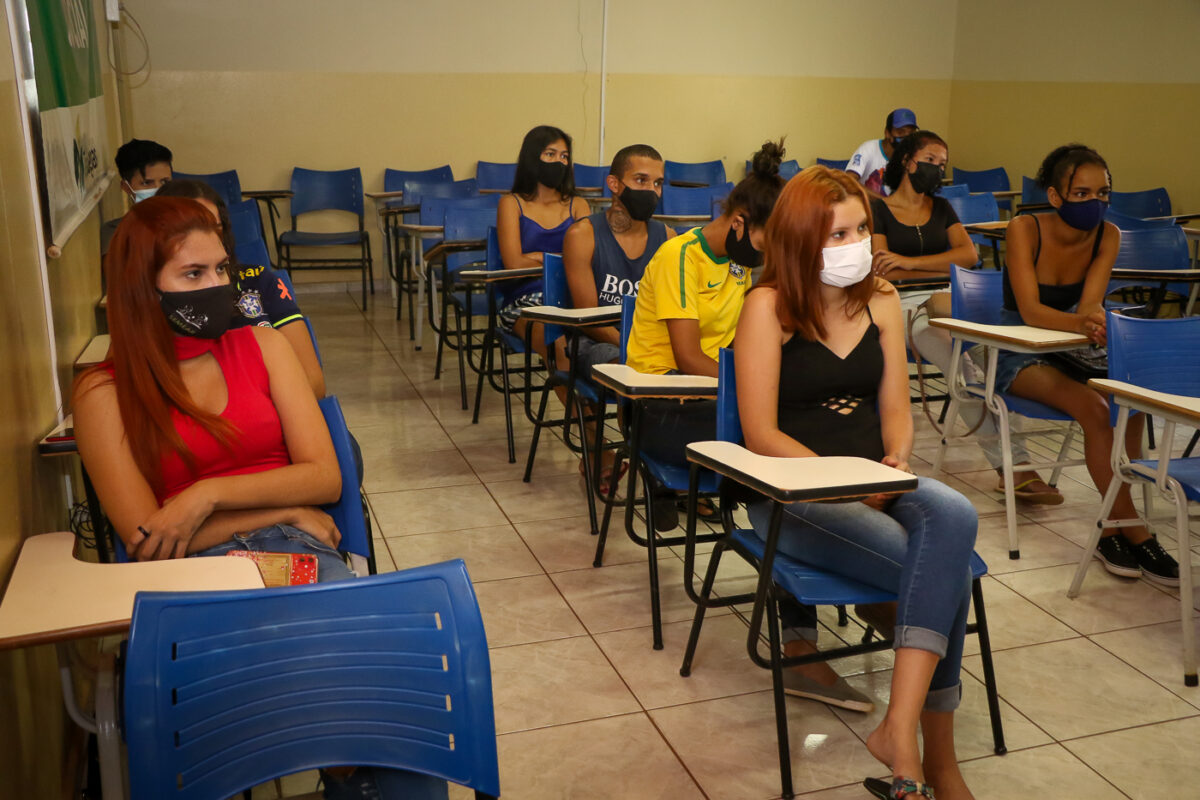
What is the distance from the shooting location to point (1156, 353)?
281cm

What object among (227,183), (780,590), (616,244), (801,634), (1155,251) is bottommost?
(801,634)

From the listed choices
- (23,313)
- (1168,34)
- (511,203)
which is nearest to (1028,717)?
(23,313)

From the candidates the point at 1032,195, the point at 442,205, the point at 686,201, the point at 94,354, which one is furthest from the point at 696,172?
A: the point at 94,354

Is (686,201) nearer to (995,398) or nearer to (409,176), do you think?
(409,176)

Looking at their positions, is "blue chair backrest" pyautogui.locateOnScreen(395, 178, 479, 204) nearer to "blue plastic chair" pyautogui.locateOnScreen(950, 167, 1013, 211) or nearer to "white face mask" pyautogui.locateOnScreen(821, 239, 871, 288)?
"blue plastic chair" pyautogui.locateOnScreen(950, 167, 1013, 211)

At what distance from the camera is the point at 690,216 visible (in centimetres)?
616

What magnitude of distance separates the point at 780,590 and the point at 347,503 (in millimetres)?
882

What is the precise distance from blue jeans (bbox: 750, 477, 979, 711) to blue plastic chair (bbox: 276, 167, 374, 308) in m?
5.67

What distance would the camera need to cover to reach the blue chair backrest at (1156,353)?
109 inches

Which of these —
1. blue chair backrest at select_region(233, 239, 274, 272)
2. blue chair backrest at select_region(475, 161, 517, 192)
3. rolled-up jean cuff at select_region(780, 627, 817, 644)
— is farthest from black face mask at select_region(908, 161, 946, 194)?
blue chair backrest at select_region(475, 161, 517, 192)

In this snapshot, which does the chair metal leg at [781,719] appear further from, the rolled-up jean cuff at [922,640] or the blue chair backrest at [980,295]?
the blue chair backrest at [980,295]

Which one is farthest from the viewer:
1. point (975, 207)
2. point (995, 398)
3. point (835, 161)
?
point (835, 161)

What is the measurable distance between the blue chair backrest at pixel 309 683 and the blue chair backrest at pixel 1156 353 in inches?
87.9

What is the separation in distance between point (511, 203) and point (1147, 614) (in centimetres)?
288
